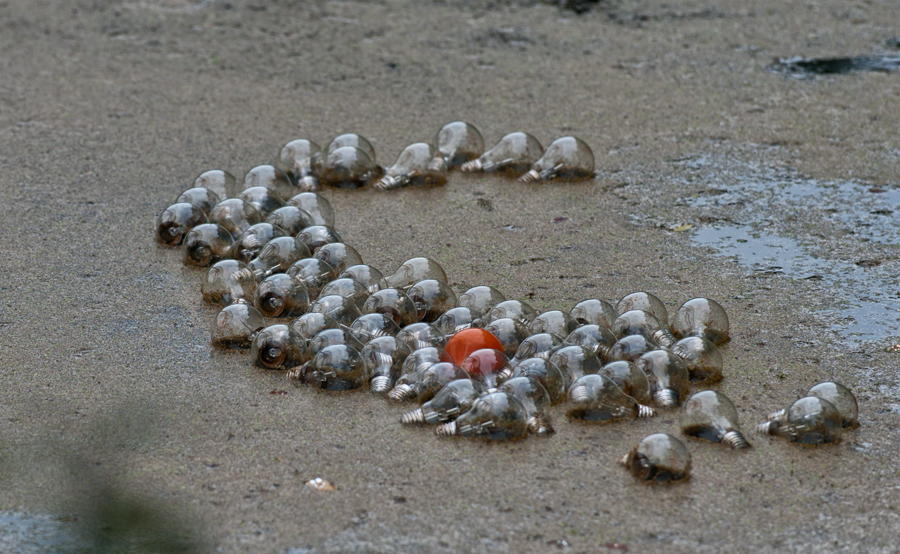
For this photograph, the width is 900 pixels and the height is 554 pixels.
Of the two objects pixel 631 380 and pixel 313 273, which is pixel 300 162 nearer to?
pixel 313 273

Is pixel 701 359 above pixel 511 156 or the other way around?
the other way around

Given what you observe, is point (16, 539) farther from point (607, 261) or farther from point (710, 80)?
point (710, 80)

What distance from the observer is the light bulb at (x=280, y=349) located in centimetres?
300

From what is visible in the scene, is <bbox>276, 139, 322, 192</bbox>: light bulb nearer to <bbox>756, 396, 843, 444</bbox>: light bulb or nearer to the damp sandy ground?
the damp sandy ground

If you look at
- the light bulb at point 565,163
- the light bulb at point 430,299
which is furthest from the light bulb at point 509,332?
the light bulb at point 565,163

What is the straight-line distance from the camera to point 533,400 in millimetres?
2703

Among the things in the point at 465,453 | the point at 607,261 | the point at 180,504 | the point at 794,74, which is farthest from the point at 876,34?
the point at 180,504

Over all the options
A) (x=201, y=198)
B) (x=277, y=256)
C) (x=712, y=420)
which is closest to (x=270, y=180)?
(x=201, y=198)

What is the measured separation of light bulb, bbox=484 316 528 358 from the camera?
119 inches

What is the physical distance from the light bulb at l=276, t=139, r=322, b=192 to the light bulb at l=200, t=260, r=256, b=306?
1142mm

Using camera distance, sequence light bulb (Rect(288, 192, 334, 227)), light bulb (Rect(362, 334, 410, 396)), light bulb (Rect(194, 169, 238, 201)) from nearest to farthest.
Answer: light bulb (Rect(362, 334, 410, 396)), light bulb (Rect(288, 192, 334, 227)), light bulb (Rect(194, 169, 238, 201))

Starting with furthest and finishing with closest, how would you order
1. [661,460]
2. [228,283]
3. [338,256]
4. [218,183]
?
[218,183]
[338,256]
[228,283]
[661,460]

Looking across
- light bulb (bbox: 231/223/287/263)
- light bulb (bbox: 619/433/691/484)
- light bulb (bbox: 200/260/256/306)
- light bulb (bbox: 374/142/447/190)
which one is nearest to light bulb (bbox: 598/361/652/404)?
light bulb (bbox: 619/433/691/484)

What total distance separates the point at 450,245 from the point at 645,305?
1.01 m
